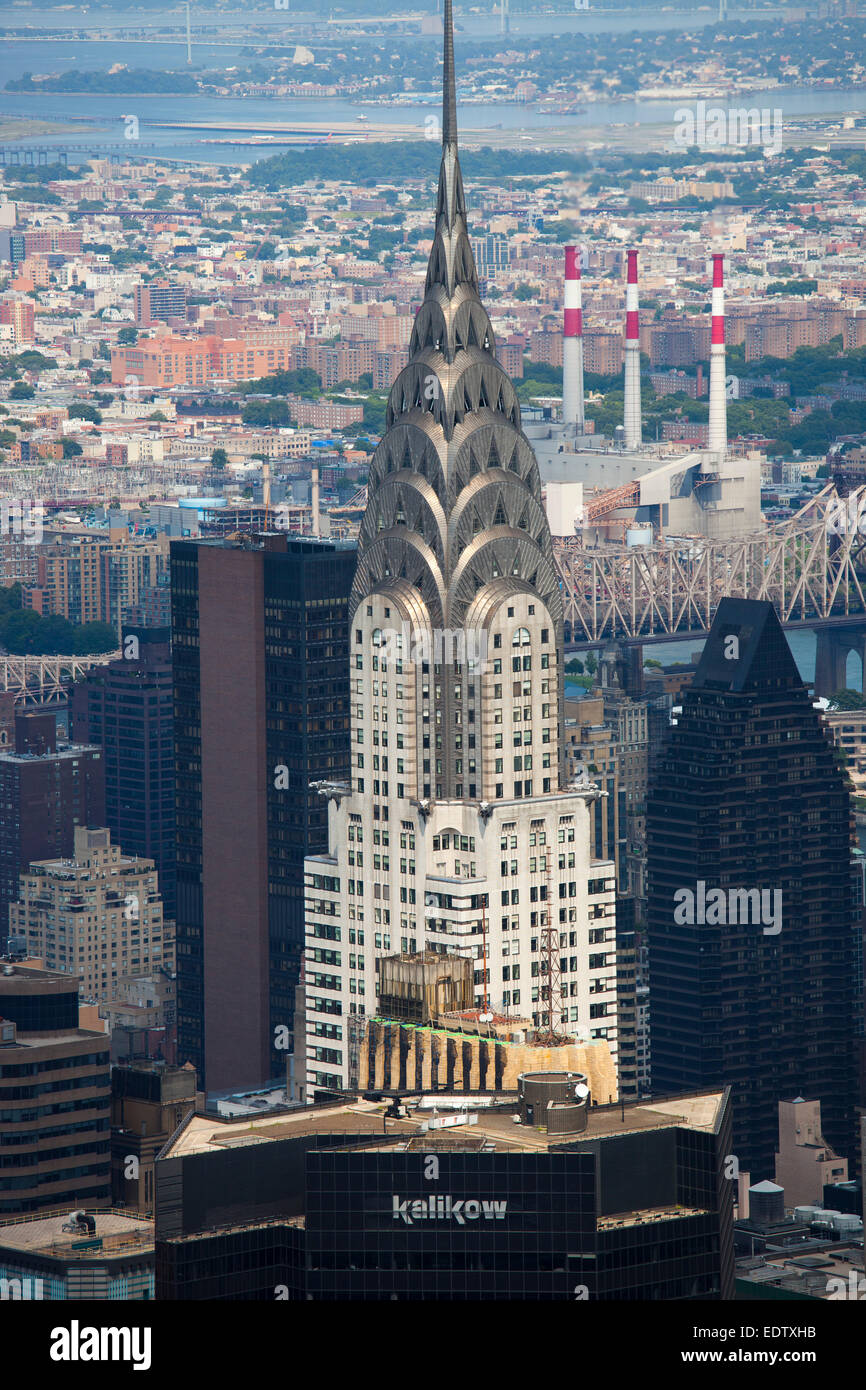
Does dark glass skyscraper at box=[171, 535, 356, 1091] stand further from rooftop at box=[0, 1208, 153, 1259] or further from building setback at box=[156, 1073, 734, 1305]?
building setback at box=[156, 1073, 734, 1305]

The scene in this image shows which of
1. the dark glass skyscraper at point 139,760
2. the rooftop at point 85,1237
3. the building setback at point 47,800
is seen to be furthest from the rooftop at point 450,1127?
the building setback at point 47,800

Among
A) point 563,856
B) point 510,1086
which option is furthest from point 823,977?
point 510,1086

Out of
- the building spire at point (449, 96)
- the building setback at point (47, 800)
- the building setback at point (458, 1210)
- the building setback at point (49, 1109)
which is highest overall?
the building spire at point (449, 96)

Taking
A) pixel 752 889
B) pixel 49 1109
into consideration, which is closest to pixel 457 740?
pixel 49 1109

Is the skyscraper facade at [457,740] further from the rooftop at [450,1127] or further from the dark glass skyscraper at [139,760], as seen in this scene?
the dark glass skyscraper at [139,760]

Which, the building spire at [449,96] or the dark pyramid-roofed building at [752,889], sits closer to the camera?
the building spire at [449,96]

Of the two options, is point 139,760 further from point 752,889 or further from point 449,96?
point 449,96

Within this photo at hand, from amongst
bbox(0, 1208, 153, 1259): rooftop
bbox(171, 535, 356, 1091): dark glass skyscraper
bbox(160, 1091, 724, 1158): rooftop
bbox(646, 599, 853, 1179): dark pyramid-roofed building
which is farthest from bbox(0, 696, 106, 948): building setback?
bbox(160, 1091, 724, 1158): rooftop
